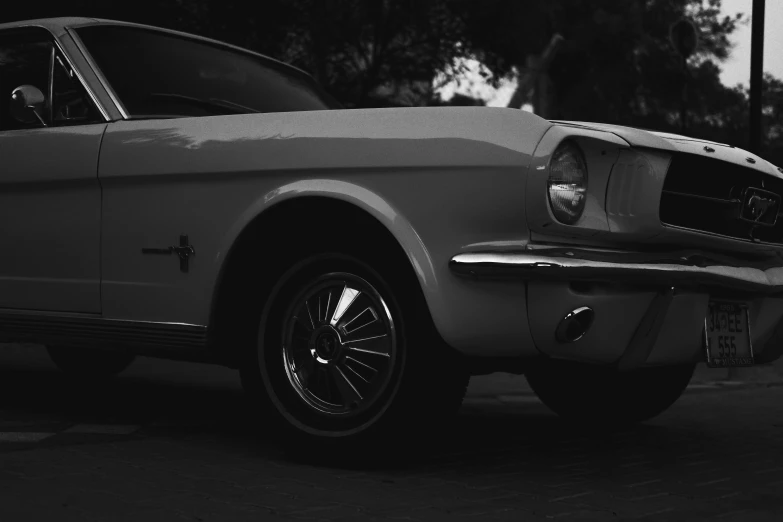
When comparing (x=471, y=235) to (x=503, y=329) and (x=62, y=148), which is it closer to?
(x=503, y=329)

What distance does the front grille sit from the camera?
427cm

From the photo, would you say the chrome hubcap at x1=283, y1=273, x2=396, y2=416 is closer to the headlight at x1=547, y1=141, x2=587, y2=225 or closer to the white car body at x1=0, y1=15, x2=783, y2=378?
the white car body at x1=0, y1=15, x2=783, y2=378

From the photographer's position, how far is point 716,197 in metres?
4.45

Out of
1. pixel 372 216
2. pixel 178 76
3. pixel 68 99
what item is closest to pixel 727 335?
pixel 372 216

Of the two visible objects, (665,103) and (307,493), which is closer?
(307,493)

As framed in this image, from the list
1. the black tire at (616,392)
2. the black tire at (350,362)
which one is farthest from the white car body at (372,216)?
the black tire at (616,392)

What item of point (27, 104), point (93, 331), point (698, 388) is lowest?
point (698, 388)

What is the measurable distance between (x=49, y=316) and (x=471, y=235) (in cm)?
213

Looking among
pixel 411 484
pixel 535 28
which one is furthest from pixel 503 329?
pixel 535 28

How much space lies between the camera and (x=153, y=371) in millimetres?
8031

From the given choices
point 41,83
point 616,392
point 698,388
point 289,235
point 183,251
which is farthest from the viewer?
point 698,388

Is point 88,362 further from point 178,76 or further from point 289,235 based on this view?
point 289,235

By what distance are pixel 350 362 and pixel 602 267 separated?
1026 mm

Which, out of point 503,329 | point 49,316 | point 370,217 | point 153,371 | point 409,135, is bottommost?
point 153,371
